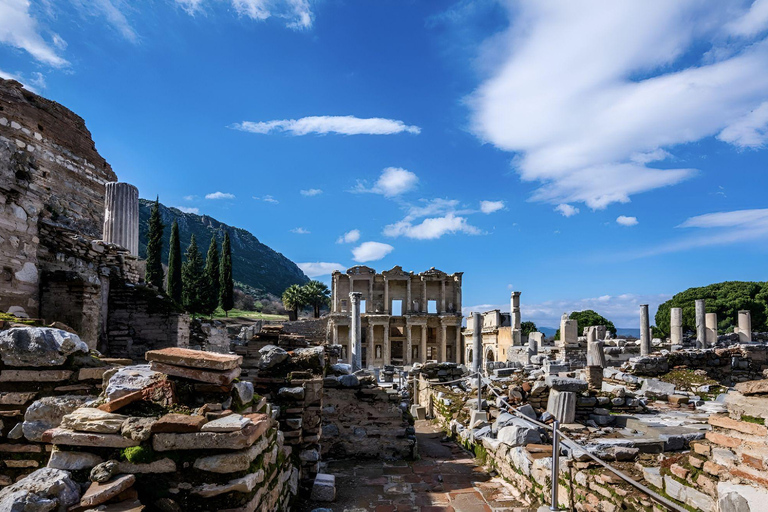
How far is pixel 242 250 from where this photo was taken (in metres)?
137

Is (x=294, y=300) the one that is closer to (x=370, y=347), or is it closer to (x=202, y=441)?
(x=370, y=347)

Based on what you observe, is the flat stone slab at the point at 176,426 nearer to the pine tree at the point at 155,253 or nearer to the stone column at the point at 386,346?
the pine tree at the point at 155,253

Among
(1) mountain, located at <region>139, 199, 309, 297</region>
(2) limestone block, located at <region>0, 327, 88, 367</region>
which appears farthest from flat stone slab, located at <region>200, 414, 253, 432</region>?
(1) mountain, located at <region>139, 199, 309, 297</region>

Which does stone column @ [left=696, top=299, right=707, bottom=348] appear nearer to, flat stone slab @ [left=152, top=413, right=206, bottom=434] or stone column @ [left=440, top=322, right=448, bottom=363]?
stone column @ [left=440, top=322, right=448, bottom=363]

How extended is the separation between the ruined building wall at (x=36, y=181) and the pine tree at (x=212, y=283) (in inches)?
1254

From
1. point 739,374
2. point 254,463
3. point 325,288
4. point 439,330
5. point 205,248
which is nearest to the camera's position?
point 254,463

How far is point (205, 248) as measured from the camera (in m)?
117

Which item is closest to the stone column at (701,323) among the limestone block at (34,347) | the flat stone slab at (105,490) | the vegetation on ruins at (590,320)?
the vegetation on ruins at (590,320)

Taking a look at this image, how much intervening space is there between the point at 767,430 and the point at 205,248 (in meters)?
124

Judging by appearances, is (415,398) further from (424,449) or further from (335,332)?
(335,332)

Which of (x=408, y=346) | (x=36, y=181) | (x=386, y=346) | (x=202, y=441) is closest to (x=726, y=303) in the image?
(x=408, y=346)

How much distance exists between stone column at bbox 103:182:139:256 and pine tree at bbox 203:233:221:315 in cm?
3476

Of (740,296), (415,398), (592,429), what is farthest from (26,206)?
(740,296)

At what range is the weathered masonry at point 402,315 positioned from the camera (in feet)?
173
